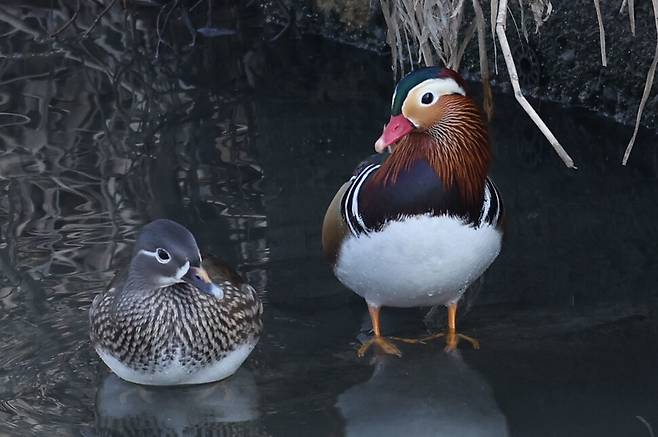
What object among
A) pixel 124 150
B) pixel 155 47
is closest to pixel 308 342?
pixel 124 150

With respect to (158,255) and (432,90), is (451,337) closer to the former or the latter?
(432,90)

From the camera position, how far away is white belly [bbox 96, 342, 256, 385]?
4086 mm

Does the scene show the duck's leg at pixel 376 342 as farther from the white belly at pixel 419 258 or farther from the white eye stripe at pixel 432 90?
the white eye stripe at pixel 432 90

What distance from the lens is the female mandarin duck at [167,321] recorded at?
4.02m

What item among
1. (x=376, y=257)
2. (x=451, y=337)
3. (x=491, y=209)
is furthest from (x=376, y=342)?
(x=491, y=209)

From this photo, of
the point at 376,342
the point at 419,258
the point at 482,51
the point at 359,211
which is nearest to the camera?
the point at 419,258

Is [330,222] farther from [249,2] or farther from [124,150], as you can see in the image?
[249,2]

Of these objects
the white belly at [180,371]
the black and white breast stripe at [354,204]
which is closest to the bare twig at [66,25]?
the black and white breast stripe at [354,204]

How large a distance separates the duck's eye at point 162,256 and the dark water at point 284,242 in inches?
19.4

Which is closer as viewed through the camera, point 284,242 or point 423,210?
point 423,210

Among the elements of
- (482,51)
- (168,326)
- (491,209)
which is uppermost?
(482,51)

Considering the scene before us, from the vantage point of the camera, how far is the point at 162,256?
13.2 ft

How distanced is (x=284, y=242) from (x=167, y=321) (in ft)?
4.09

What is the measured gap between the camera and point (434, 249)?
4.22 meters
